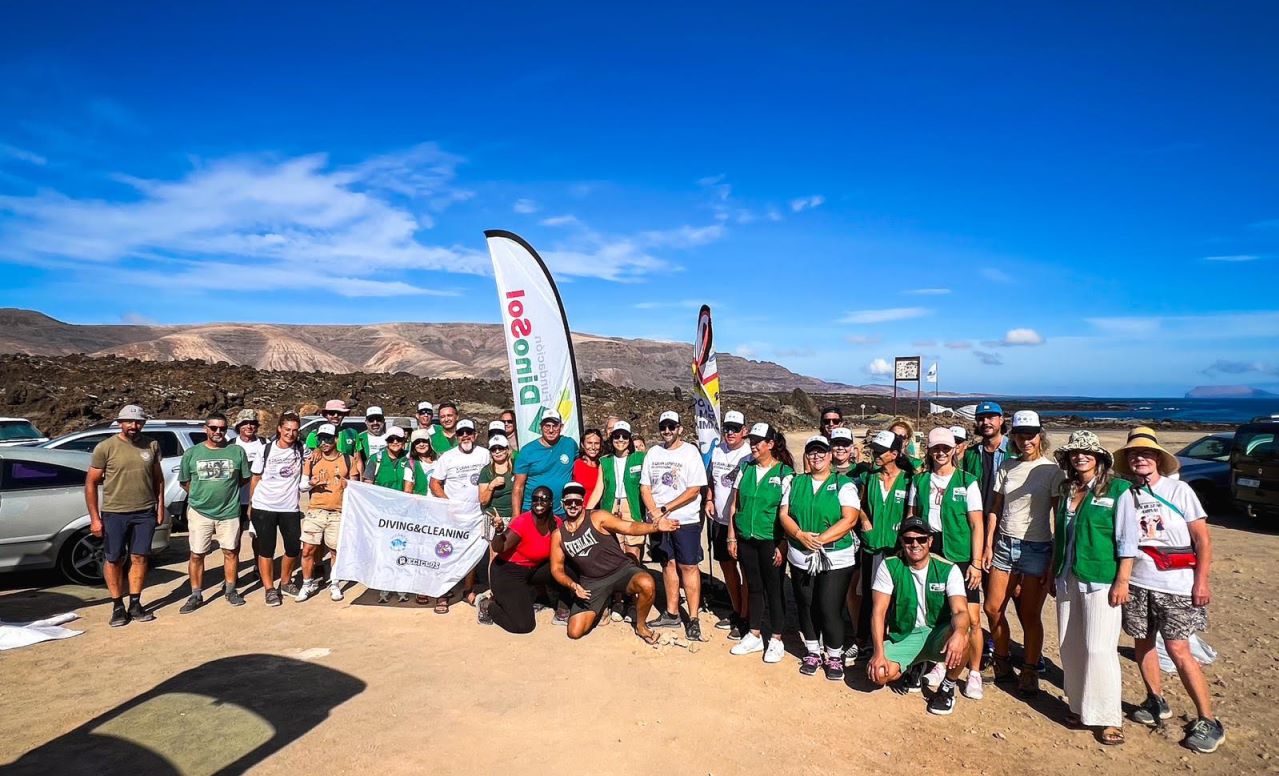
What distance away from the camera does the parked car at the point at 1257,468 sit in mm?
10750

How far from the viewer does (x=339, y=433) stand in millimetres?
9172

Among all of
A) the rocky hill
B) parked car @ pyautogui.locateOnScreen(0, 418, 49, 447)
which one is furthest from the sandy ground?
the rocky hill

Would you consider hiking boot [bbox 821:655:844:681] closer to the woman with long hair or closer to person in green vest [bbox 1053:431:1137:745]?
the woman with long hair

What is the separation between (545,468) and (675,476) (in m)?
1.41

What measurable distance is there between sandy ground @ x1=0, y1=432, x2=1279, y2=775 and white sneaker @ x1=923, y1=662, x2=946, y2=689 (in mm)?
188

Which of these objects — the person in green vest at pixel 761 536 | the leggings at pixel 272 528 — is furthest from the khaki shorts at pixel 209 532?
the person in green vest at pixel 761 536

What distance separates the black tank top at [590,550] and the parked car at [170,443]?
664 centimetres

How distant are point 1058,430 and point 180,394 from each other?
5131cm

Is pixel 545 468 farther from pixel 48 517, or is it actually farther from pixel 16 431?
pixel 16 431

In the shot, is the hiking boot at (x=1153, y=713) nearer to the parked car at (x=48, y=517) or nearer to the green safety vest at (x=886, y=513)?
the green safety vest at (x=886, y=513)

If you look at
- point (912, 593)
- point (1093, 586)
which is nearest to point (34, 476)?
point (912, 593)

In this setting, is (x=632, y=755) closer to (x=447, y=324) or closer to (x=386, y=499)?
(x=386, y=499)

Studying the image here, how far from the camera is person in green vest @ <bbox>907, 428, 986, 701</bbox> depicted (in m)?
5.01

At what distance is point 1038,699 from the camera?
5043 millimetres
